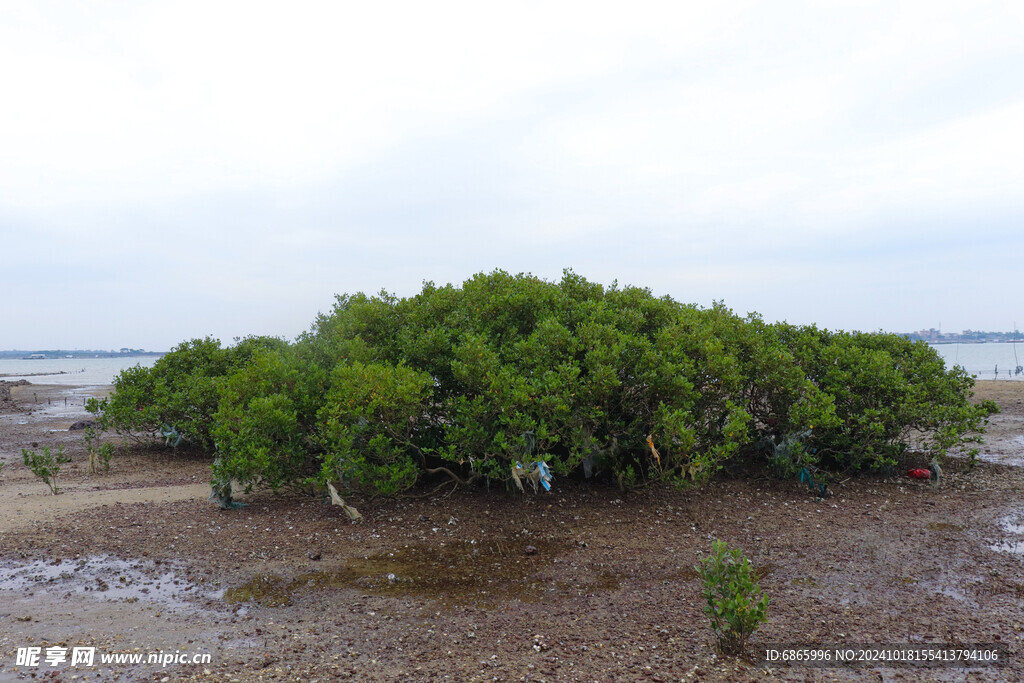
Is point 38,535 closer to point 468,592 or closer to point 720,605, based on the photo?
point 468,592

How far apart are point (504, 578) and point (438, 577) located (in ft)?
2.71

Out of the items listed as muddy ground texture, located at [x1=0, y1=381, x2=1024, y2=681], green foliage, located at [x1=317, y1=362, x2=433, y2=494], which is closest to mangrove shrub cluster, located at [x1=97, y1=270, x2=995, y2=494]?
green foliage, located at [x1=317, y1=362, x2=433, y2=494]

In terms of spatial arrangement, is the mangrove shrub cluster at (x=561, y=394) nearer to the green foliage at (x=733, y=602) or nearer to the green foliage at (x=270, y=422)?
the green foliage at (x=270, y=422)

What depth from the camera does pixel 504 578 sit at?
292 inches

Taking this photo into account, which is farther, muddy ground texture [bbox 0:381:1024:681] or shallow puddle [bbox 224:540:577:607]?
shallow puddle [bbox 224:540:577:607]

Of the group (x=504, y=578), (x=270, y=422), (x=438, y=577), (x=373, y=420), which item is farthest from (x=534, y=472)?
(x=270, y=422)

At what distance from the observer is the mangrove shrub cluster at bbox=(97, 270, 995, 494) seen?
9.09 metres

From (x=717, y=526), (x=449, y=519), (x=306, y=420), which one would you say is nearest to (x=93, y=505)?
(x=306, y=420)

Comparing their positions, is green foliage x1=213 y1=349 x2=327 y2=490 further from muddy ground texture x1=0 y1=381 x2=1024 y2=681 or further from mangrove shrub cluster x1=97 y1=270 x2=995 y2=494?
muddy ground texture x1=0 y1=381 x2=1024 y2=681

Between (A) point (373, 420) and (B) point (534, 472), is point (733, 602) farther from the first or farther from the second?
(A) point (373, 420)

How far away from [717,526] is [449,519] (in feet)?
13.8

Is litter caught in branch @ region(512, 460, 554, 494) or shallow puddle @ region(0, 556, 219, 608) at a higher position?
litter caught in branch @ region(512, 460, 554, 494)

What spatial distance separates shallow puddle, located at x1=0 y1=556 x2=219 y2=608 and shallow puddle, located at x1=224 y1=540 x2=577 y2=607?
0.71m

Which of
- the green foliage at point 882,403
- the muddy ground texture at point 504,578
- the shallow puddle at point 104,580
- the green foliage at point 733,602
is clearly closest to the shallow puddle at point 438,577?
the muddy ground texture at point 504,578
